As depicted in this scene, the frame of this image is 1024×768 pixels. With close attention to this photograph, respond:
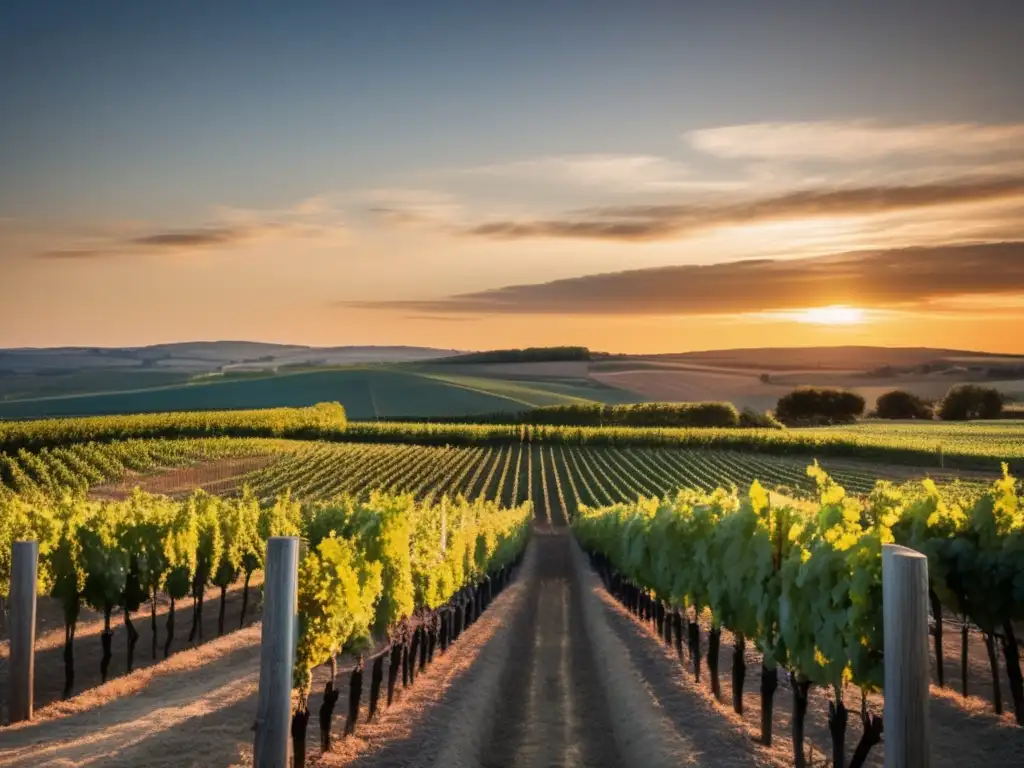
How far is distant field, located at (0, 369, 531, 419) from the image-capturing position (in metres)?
117

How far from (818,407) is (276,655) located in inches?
4573

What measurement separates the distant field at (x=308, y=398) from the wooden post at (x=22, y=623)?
344ft

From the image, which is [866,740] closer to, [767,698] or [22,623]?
[767,698]

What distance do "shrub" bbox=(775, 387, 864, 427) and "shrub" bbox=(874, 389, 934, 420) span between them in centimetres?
414

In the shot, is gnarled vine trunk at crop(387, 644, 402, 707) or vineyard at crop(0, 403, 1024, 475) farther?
vineyard at crop(0, 403, 1024, 475)

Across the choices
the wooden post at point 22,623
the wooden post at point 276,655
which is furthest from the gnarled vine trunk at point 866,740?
the wooden post at point 22,623

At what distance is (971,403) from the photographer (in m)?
94.6

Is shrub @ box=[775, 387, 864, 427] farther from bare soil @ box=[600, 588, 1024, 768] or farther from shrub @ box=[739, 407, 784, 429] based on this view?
bare soil @ box=[600, 588, 1024, 768]

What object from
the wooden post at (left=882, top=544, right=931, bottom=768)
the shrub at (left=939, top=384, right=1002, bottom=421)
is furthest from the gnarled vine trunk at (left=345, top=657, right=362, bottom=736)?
the shrub at (left=939, top=384, right=1002, bottom=421)

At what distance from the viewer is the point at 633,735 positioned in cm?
1277

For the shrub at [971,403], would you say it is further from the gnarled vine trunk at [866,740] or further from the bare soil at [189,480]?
the gnarled vine trunk at [866,740]

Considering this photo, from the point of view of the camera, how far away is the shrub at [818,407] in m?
115

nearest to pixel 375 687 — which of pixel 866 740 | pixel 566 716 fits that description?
pixel 566 716

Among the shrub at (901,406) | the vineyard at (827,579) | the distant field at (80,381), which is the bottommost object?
the vineyard at (827,579)
